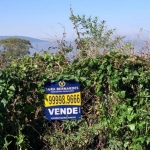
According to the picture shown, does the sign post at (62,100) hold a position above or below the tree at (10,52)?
below

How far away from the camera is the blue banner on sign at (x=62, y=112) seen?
447 cm

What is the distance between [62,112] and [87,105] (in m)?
0.36

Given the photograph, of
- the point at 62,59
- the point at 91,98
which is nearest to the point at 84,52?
the point at 62,59

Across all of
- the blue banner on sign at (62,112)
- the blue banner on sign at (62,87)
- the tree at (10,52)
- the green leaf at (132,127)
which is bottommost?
the green leaf at (132,127)

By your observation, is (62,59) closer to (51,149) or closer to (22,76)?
(22,76)


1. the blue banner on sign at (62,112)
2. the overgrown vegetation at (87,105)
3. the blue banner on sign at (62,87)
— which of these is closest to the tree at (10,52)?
the overgrown vegetation at (87,105)

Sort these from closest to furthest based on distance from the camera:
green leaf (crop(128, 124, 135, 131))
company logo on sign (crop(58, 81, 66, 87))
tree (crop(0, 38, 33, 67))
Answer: green leaf (crop(128, 124, 135, 131)) → company logo on sign (crop(58, 81, 66, 87)) → tree (crop(0, 38, 33, 67))

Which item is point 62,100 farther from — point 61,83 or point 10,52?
point 10,52

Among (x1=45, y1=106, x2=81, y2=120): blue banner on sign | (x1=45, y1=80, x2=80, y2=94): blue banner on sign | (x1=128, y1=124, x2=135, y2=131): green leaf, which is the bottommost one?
(x1=128, y1=124, x2=135, y2=131): green leaf

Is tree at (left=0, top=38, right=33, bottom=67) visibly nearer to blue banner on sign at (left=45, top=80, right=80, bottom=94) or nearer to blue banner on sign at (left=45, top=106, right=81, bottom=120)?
blue banner on sign at (left=45, top=80, right=80, bottom=94)

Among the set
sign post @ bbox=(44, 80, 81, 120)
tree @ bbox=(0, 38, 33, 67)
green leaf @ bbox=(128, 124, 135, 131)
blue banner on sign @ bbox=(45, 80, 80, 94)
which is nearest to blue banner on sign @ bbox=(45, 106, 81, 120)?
sign post @ bbox=(44, 80, 81, 120)

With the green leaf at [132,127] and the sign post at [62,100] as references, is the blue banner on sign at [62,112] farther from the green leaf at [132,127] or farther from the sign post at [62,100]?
the green leaf at [132,127]

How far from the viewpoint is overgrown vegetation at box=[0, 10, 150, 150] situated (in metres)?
4.27

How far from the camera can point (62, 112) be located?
177 inches
